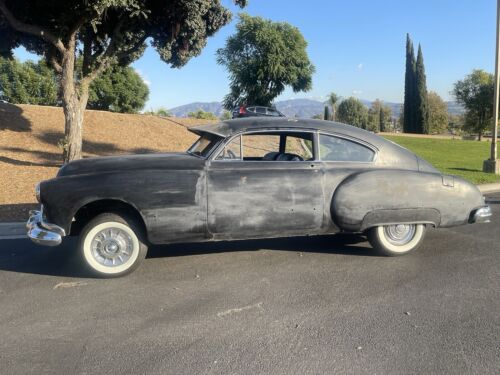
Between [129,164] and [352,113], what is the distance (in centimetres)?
8582

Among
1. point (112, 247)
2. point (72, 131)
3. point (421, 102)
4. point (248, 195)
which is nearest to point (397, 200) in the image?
point (248, 195)

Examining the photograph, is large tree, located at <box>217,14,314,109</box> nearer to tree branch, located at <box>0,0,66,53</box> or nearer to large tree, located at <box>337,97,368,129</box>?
tree branch, located at <box>0,0,66,53</box>

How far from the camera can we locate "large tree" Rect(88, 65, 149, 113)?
Result: 44.0m

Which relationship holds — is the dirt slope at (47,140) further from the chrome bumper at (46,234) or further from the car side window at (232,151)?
the car side window at (232,151)

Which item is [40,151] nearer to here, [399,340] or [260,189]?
[260,189]

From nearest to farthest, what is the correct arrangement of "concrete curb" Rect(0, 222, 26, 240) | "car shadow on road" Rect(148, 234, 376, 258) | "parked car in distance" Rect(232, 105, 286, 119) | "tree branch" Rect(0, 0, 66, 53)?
1. "car shadow on road" Rect(148, 234, 376, 258)
2. "concrete curb" Rect(0, 222, 26, 240)
3. "tree branch" Rect(0, 0, 66, 53)
4. "parked car in distance" Rect(232, 105, 286, 119)

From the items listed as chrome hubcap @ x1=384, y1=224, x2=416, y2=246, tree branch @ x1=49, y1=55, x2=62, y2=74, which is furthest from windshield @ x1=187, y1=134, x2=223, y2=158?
tree branch @ x1=49, y1=55, x2=62, y2=74

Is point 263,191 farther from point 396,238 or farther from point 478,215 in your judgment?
point 478,215

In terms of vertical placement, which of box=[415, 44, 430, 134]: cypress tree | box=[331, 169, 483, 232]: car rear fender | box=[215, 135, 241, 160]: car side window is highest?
box=[415, 44, 430, 134]: cypress tree

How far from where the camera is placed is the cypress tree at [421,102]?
5475 centimetres

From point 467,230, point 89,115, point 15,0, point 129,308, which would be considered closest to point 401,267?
point 467,230

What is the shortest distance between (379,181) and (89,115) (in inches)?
641

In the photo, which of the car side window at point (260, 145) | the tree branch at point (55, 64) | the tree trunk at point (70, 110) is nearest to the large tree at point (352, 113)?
the tree branch at point (55, 64)

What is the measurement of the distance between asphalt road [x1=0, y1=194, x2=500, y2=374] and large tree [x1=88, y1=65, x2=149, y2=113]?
4052 centimetres
